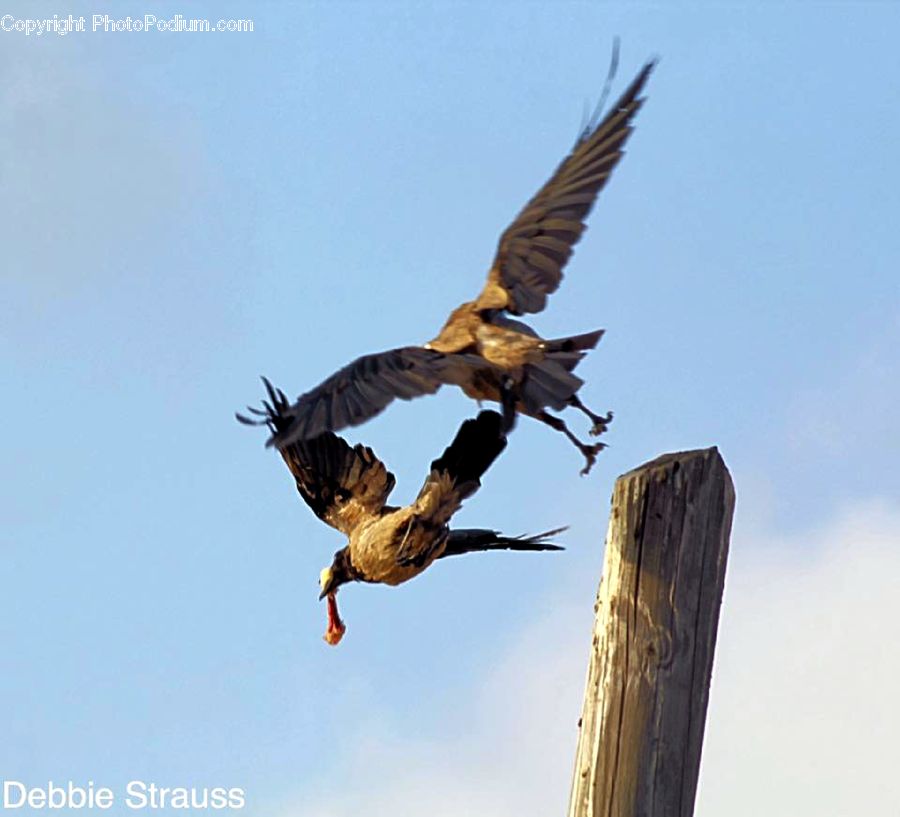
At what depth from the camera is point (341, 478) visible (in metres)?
4.99

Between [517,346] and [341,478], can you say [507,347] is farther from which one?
[341,478]

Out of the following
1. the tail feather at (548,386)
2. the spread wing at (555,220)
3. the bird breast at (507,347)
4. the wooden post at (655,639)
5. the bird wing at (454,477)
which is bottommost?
the wooden post at (655,639)

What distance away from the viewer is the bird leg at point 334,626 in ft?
16.5

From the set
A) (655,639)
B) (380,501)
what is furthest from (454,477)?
(655,639)

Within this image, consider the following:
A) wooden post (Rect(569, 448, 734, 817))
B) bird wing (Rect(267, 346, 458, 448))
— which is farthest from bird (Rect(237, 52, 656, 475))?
wooden post (Rect(569, 448, 734, 817))

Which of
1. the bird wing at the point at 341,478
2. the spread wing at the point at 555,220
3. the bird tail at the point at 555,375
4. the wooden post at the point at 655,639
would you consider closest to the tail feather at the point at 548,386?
the bird tail at the point at 555,375

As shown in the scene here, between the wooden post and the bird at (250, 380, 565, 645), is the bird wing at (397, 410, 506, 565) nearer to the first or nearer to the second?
the bird at (250, 380, 565, 645)

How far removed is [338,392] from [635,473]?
912 millimetres

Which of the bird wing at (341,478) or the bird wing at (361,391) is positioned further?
the bird wing at (341,478)

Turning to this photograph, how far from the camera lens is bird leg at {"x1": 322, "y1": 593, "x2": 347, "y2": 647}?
504cm

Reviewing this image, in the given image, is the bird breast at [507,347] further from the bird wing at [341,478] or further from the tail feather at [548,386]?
the bird wing at [341,478]

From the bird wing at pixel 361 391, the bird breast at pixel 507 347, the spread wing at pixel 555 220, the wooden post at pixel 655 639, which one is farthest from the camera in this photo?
the spread wing at pixel 555 220

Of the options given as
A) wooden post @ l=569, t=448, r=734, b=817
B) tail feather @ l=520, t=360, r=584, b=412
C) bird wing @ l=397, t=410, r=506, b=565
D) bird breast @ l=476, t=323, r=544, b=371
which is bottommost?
wooden post @ l=569, t=448, r=734, b=817

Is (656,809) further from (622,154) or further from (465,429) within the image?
(622,154)
